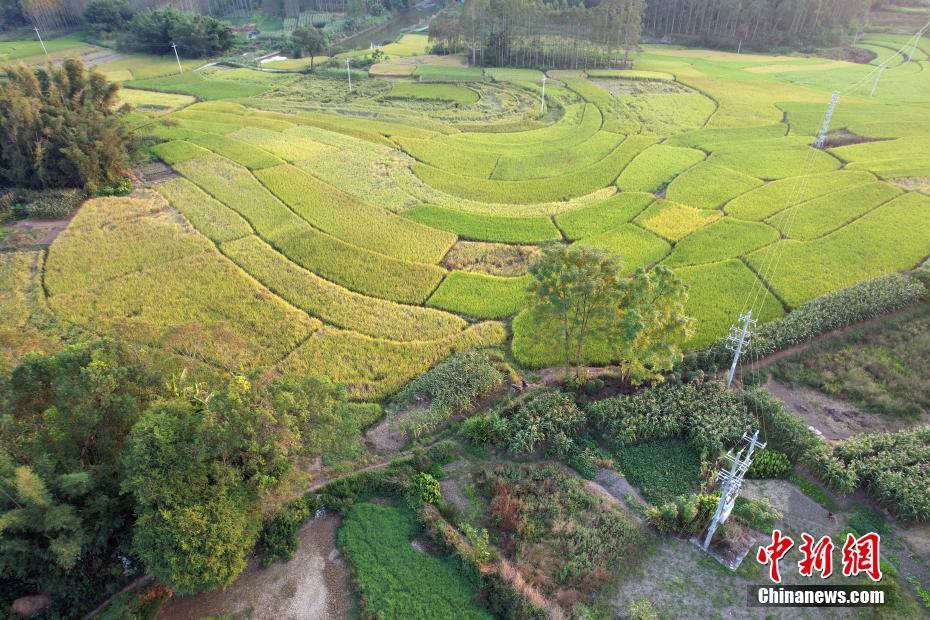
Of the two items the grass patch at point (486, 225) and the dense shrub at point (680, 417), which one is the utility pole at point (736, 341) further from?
the grass patch at point (486, 225)

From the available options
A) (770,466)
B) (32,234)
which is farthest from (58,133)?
(770,466)

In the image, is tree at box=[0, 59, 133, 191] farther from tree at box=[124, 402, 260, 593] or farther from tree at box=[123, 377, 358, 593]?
tree at box=[124, 402, 260, 593]

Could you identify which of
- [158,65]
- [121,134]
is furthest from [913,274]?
[158,65]

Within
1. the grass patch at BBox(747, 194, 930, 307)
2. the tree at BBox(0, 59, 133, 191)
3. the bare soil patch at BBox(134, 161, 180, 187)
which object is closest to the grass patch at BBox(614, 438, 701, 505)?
the grass patch at BBox(747, 194, 930, 307)

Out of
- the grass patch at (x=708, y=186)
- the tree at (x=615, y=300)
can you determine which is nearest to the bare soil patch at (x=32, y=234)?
the tree at (x=615, y=300)

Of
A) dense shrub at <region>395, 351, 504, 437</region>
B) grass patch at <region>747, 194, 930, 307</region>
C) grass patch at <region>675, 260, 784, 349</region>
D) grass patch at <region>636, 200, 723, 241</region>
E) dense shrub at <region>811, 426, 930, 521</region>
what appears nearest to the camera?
dense shrub at <region>811, 426, 930, 521</region>

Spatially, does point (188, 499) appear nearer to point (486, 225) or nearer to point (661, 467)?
point (661, 467)

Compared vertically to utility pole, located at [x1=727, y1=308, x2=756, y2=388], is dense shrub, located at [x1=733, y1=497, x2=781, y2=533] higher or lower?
lower
